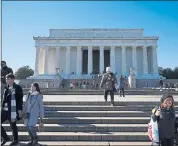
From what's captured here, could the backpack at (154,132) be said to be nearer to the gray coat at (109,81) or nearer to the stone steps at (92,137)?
the stone steps at (92,137)

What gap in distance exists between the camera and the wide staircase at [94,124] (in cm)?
793

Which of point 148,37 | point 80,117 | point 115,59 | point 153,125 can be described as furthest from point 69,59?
point 153,125

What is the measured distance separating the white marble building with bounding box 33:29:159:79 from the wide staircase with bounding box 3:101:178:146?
4923 centimetres

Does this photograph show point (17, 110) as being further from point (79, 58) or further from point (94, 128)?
point (79, 58)

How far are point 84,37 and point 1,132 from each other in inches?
2175

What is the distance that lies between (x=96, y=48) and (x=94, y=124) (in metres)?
57.0

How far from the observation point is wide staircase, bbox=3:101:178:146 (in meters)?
7.93

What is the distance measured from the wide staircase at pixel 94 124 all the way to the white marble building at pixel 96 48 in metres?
49.2

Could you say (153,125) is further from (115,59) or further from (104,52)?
(104,52)

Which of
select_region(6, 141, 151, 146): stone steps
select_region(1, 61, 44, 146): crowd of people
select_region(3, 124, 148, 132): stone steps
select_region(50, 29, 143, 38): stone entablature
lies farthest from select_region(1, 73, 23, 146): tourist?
select_region(50, 29, 143, 38): stone entablature

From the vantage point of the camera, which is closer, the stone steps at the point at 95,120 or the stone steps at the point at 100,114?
the stone steps at the point at 95,120

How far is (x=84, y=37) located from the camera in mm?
61688

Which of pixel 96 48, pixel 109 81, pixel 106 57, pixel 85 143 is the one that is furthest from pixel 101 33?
pixel 85 143

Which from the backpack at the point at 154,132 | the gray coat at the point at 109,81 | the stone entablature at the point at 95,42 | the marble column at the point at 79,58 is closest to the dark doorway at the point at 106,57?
the stone entablature at the point at 95,42
